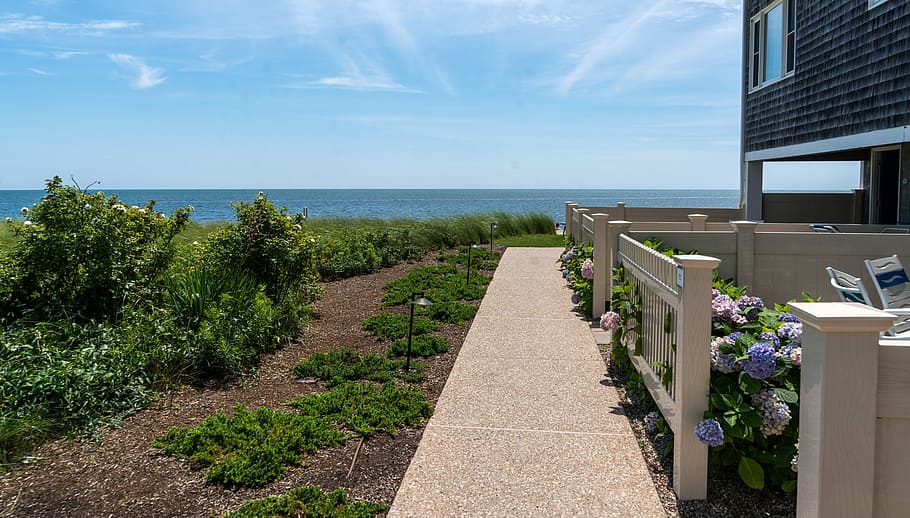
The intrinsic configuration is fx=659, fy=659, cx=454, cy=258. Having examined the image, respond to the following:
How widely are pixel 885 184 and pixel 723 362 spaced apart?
1063 centimetres

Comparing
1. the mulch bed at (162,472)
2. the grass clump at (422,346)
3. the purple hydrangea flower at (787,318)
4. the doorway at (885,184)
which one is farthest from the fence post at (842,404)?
the doorway at (885,184)

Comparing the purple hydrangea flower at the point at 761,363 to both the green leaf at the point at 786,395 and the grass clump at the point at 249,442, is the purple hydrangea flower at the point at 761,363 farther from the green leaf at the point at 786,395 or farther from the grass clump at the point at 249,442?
the grass clump at the point at 249,442

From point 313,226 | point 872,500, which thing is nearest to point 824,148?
point 872,500

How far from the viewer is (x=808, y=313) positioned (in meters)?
2.10

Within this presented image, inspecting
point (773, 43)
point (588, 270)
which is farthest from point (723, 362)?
point (773, 43)

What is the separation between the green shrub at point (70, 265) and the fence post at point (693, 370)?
4738mm

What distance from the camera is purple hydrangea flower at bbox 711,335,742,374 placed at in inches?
132

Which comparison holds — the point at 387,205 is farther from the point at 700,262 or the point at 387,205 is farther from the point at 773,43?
the point at 700,262

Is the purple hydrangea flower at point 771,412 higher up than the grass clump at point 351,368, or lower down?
higher up

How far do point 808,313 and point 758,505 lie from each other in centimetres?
172

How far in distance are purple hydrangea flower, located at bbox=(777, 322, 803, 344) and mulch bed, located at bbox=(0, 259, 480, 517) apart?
2234mm

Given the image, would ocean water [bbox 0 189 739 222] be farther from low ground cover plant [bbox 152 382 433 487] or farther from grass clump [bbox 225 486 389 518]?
grass clump [bbox 225 486 389 518]

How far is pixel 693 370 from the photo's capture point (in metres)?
3.39

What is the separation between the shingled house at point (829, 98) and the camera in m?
8.74
